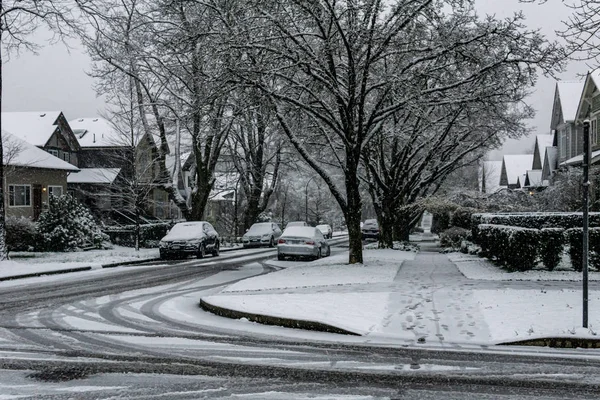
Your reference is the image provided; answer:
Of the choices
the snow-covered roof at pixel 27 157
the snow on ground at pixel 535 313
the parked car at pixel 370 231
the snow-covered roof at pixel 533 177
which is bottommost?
the parked car at pixel 370 231

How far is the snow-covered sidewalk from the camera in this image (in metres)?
9.16

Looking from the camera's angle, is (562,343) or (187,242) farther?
(187,242)

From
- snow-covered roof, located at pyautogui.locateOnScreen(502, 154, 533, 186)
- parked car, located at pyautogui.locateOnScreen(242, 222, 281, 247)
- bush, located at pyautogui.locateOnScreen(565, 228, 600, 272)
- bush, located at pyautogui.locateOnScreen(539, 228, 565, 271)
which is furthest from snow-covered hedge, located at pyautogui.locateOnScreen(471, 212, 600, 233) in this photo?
snow-covered roof, located at pyautogui.locateOnScreen(502, 154, 533, 186)

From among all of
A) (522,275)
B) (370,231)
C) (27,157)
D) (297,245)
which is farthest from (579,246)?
(370,231)

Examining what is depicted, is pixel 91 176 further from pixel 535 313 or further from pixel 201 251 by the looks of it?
pixel 535 313

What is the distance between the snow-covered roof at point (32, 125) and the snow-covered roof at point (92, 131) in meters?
4.66

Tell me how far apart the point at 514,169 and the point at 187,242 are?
47798 millimetres

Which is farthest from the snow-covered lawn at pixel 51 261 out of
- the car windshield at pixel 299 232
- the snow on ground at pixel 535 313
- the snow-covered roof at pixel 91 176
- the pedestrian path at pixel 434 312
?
the snow-covered roof at pixel 91 176

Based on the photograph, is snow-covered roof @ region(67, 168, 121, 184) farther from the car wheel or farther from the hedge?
the car wheel

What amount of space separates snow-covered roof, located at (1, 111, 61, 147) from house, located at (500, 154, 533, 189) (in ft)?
139

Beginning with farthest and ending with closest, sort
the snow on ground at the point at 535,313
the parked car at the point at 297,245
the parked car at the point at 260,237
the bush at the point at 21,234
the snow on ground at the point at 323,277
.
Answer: the parked car at the point at 260,237 < the bush at the point at 21,234 < the parked car at the point at 297,245 < the snow on ground at the point at 323,277 < the snow on ground at the point at 535,313

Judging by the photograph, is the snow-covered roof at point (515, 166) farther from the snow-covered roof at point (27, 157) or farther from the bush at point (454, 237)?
the snow-covered roof at point (27, 157)

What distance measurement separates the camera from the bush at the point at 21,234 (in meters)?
29.4

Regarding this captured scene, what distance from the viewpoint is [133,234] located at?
36.7 meters
